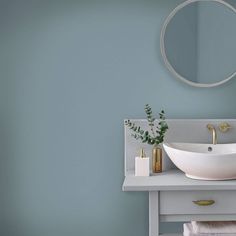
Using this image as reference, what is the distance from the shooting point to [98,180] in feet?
8.01

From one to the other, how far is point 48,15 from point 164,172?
1.10 m

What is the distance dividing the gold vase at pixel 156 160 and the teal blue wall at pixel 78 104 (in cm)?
27

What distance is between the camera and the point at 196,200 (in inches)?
75.5

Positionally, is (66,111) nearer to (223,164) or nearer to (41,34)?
(41,34)

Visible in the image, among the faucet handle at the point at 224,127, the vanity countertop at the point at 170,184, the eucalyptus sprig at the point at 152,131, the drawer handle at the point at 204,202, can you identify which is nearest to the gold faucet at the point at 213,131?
the faucet handle at the point at 224,127

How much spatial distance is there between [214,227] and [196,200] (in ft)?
0.52

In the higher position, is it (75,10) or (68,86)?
(75,10)

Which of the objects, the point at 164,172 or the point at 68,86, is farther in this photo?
the point at 68,86

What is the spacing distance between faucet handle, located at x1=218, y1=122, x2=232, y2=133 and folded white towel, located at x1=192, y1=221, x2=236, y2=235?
524mm

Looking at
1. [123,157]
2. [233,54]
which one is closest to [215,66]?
[233,54]

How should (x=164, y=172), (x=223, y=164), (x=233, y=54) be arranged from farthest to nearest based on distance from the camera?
(x=233, y=54) → (x=164, y=172) → (x=223, y=164)

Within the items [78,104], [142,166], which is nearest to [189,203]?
[142,166]

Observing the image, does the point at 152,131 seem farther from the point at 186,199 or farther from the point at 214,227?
the point at 214,227

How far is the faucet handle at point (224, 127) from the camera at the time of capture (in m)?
2.30
